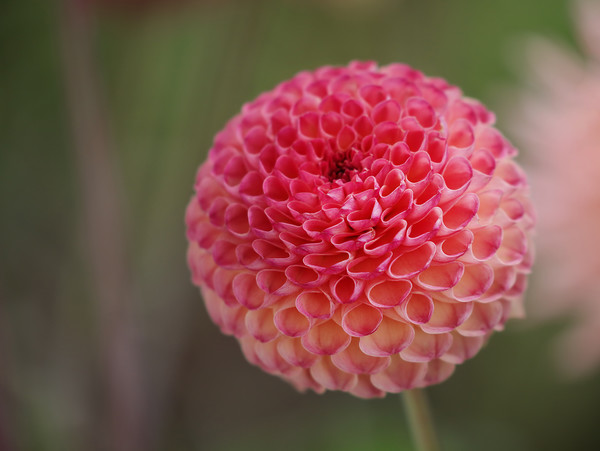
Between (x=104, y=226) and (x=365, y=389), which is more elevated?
(x=104, y=226)

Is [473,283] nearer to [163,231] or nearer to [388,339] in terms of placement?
[388,339]

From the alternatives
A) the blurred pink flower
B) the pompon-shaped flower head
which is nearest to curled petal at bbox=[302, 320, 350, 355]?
the pompon-shaped flower head

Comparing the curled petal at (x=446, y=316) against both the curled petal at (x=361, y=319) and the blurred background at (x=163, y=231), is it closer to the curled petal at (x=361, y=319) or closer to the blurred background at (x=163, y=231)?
the curled petal at (x=361, y=319)

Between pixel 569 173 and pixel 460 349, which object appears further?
pixel 569 173

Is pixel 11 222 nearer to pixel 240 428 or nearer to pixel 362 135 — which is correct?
pixel 240 428

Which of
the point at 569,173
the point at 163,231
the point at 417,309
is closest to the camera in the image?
the point at 417,309

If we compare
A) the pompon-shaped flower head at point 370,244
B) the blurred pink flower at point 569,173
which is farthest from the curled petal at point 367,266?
the blurred pink flower at point 569,173

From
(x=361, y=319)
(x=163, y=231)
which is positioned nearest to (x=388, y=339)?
(x=361, y=319)
